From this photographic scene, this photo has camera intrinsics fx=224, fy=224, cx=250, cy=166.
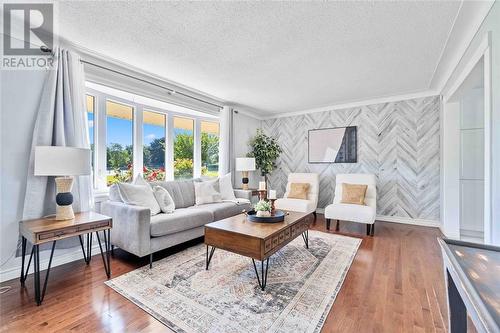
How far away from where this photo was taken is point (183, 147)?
14.1 ft

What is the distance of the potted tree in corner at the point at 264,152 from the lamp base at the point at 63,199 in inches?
148

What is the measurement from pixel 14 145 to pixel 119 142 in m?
1.21

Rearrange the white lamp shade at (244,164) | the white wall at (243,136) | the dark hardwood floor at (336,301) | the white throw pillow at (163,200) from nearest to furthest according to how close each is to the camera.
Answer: the dark hardwood floor at (336,301), the white throw pillow at (163,200), the white lamp shade at (244,164), the white wall at (243,136)

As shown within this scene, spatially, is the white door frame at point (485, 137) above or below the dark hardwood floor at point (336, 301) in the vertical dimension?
above

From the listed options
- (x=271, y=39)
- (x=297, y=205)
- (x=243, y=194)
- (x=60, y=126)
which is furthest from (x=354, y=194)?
(x=60, y=126)

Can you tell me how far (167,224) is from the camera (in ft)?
8.39

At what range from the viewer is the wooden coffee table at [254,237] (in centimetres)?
195

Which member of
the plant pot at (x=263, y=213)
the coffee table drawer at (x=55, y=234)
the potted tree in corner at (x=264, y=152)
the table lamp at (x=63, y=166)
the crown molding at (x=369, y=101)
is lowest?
the coffee table drawer at (x=55, y=234)

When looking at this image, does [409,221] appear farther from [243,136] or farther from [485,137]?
[243,136]

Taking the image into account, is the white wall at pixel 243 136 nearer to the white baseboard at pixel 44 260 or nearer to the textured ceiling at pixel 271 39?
the textured ceiling at pixel 271 39

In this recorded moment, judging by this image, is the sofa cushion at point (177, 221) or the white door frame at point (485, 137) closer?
the white door frame at point (485, 137)

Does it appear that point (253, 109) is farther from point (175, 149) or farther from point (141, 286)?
point (141, 286)

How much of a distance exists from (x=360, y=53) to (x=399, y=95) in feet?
7.24

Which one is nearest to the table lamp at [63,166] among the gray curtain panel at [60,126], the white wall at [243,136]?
the gray curtain panel at [60,126]
